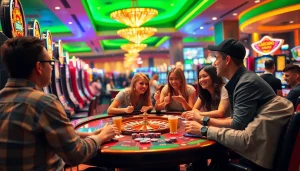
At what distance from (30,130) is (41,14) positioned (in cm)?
824

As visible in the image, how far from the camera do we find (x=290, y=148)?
59.4 inches

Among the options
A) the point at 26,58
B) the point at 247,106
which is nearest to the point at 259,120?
the point at 247,106

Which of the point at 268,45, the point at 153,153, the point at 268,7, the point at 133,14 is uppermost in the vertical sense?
the point at 268,7

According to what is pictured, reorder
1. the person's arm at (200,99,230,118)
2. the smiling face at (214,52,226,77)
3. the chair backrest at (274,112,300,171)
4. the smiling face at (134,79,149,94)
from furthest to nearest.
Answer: the smiling face at (134,79,149,94) < the person's arm at (200,99,230,118) < the smiling face at (214,52,226,77) < the chair backrest at (274,112,300,171)

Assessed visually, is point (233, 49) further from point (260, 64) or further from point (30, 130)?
point (260, 64)

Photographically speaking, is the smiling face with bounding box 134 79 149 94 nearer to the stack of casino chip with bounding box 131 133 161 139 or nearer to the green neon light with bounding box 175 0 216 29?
the stack of casino chip with bounding box 131 133 161 139

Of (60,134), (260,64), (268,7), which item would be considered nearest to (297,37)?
(268,7)

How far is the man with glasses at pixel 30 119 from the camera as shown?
121 cm

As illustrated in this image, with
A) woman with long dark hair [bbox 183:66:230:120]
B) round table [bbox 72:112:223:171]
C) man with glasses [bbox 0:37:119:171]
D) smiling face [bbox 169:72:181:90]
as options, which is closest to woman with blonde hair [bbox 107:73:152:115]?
smiling face [bbox 169:72:181:90]

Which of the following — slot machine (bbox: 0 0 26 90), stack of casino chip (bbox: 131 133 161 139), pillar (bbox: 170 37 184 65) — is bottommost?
stack of casino chip (bbox: 131 133 161 139)

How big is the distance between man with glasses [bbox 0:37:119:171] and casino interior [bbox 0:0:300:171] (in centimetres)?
39

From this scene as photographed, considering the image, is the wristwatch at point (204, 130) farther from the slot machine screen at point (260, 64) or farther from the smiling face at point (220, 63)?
the slot machine screen at point (260, 64)

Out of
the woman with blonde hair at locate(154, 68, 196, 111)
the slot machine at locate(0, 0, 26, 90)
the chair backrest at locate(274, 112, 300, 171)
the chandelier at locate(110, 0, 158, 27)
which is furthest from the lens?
the chandelier at locate(110, 0, 158, 27)

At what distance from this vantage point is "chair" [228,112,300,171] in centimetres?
149
